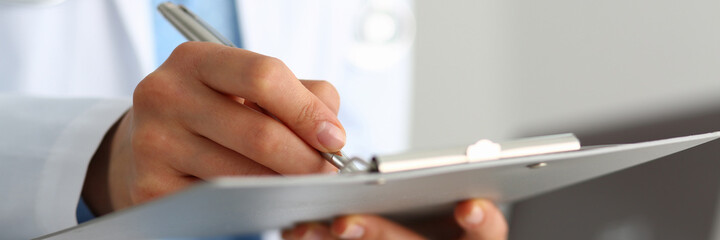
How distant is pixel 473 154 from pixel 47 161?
16.2 inches

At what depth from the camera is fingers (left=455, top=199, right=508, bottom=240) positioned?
444mm

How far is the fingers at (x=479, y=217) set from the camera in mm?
444

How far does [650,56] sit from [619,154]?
3.57 feet

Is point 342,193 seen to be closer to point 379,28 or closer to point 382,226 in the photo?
point 382,226

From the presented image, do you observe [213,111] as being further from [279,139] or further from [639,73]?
[639,73]

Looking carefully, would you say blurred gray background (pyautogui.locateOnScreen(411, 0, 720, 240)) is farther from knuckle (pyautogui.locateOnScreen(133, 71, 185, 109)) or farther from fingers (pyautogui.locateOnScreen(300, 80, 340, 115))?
knuckle (pyautogui.locateOnScreen(133, 71, 185, 109))

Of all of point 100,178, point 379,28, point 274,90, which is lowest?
point 100,178

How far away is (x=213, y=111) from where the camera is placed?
17.7 inches

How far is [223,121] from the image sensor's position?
447mm

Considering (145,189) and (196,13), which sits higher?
(196,13)

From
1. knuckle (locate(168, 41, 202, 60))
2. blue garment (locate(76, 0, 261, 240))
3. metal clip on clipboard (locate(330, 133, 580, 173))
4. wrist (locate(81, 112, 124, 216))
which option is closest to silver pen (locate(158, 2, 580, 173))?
metal clip on clipboard (locate(330, 133, 580, 173))

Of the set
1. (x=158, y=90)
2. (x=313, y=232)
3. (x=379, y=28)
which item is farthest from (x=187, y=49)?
(x=379, y=28)

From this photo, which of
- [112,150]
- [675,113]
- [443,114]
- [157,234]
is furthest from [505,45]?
[157,234]

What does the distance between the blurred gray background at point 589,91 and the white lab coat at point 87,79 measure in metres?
0.31
